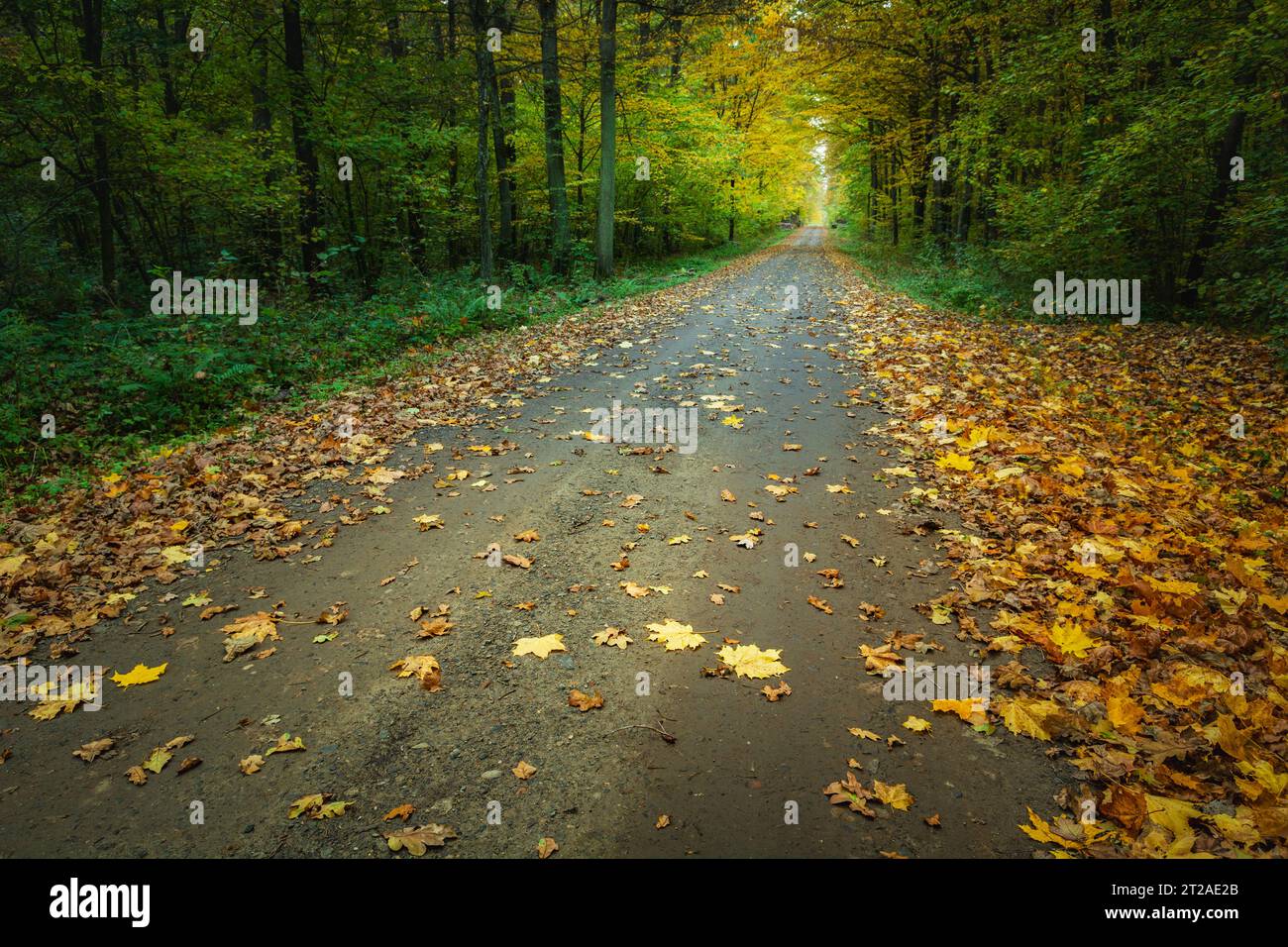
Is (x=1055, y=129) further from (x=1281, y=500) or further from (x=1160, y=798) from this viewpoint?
(x=1160, y=798)

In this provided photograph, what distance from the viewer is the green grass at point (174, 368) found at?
735 cm

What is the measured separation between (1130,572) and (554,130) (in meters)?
18.1

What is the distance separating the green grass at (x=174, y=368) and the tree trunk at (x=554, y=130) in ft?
17.6

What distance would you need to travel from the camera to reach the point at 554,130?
701 inches

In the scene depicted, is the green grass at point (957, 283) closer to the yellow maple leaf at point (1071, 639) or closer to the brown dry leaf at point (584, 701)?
the yellow maple leaf at point (1071, 639)

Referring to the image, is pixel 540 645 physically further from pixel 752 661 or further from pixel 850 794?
pixel 850 794

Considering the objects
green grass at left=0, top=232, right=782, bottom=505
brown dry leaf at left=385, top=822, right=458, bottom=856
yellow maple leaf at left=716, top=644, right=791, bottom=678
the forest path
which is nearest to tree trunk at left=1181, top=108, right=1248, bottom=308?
the forest path

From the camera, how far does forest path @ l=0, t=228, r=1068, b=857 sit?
2781mm

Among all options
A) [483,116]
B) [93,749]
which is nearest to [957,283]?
[483,116]

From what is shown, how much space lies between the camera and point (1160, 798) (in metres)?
2.68

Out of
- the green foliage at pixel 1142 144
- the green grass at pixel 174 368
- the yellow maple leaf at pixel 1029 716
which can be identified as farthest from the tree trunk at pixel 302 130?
the green foliage at pixel 1142 144

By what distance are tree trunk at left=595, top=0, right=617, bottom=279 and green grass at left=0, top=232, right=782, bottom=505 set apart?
5436 millimetres

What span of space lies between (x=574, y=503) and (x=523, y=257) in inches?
838
